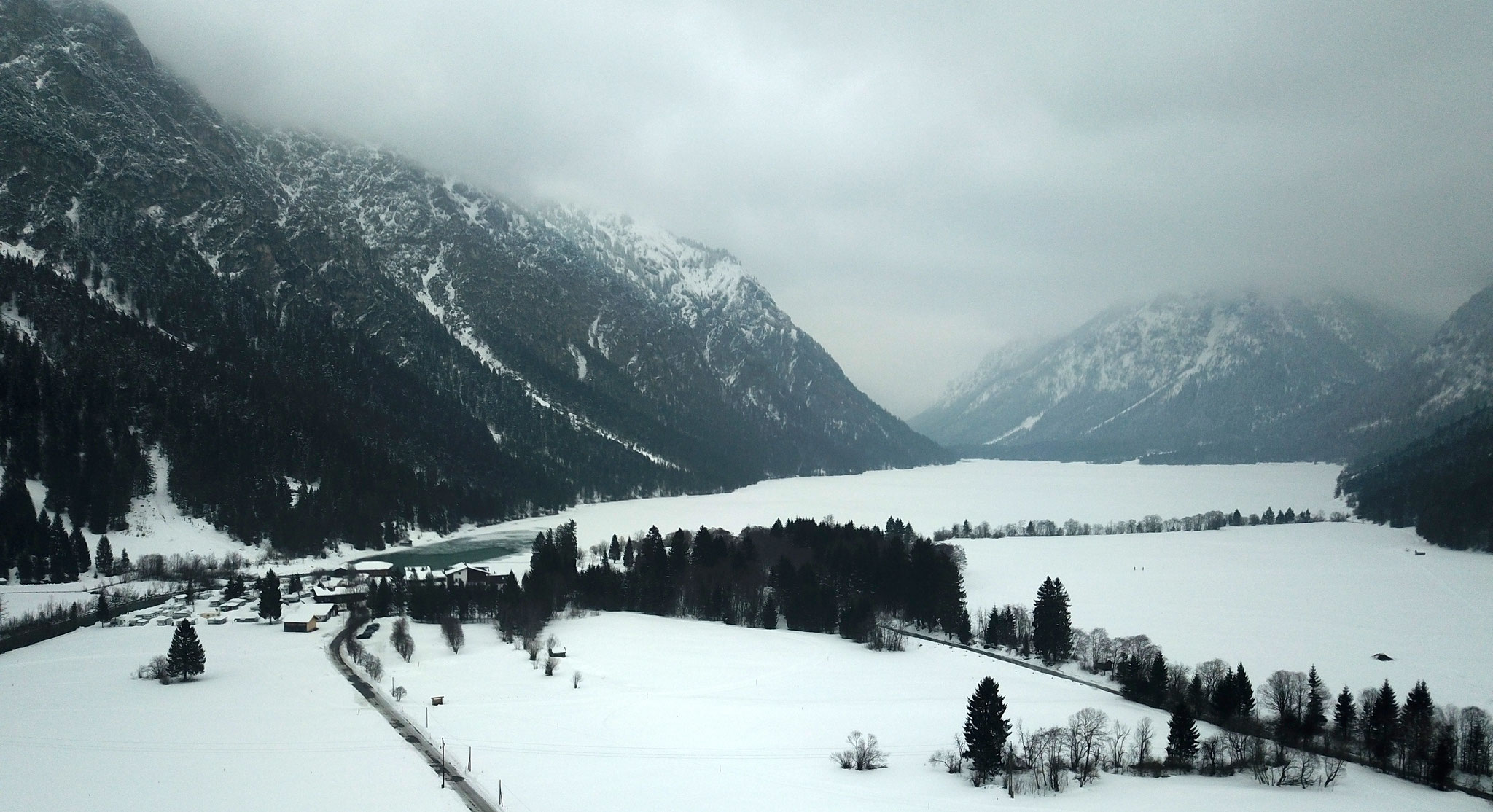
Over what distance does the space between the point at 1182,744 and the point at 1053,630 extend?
26572 mm

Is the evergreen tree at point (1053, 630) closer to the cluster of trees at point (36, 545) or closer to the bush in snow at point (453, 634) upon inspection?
the bush in snow at point (453, 634)

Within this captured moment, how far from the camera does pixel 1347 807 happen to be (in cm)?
3897

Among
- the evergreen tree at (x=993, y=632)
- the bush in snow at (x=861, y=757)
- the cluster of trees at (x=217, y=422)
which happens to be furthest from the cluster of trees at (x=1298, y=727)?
the cluster of trees at (x=217, y=422)

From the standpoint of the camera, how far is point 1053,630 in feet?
234

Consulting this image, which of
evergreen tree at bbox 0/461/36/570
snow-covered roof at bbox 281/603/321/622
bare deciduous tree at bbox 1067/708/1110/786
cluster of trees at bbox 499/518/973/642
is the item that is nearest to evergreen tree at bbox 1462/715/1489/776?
bare deciduous tree at bbox 1067/708/1110/786

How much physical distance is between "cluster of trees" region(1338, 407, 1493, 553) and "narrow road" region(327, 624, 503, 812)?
→ 145710 mm

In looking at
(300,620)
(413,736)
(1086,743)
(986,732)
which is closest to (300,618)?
(300,620)

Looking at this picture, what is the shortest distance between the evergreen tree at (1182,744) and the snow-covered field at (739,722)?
142cm

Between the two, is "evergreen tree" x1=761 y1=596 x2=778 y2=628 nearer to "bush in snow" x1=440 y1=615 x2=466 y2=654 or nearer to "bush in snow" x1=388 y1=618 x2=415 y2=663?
"bush in snow" x1=440 y1=615 x2=466 y2=654

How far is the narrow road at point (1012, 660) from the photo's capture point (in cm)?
6359

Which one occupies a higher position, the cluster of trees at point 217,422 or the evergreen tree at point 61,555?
the cluster of trees at point 217,422

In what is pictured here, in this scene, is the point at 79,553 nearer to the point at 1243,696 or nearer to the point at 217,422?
the point at 217,422

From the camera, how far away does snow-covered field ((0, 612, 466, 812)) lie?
122 ft

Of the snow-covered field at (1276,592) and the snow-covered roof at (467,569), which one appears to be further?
the snow-covered roof at (467,569)
